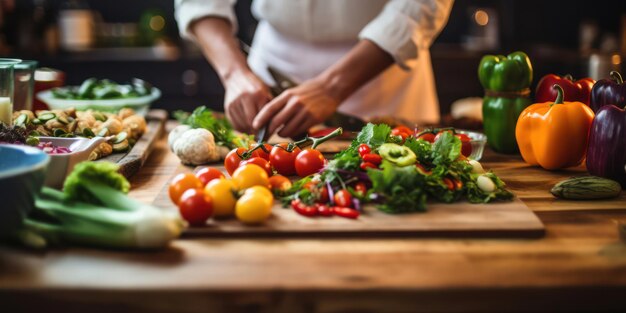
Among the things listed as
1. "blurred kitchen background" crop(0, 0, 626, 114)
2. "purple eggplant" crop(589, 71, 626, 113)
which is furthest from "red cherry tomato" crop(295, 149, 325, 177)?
"blurred kitchen background" crop(0, 0, 626, 114)

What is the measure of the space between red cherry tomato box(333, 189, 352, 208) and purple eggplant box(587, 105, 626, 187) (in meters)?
0.65

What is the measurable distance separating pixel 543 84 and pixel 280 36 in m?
1.19

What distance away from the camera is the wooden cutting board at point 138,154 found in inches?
66.6

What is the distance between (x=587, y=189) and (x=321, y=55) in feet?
4.64

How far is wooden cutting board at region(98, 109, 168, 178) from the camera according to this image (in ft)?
5.55

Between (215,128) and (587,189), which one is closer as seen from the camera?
(587,189)

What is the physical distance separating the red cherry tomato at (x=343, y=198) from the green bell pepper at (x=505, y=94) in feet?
2.63

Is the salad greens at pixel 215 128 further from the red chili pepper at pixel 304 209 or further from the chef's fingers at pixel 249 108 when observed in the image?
the red chili pepper at pixel 304 209

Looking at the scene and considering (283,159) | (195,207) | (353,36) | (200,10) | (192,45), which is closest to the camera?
(195,207)

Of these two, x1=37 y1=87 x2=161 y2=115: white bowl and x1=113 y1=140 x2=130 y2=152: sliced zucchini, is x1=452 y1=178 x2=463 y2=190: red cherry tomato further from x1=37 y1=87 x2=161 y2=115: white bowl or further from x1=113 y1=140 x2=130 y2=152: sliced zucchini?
x1=37 y1=87 x2=161 y2=115: white bowl

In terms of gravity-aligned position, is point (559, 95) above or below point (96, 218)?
above

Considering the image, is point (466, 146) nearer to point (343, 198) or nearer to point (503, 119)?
point (503, 119)

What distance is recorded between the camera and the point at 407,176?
1.35 m

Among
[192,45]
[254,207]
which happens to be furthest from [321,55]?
[192,45]
